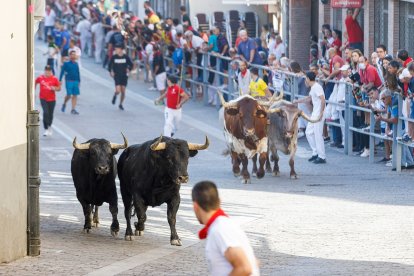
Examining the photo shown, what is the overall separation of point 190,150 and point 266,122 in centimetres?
682

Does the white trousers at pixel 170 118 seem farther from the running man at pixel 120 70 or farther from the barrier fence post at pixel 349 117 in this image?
the running man at pixel 120 70

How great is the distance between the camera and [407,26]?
33.2 metres

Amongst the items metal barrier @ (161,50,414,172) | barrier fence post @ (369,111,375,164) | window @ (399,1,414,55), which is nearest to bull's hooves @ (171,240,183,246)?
metal barrier @ (161,50,414,172)

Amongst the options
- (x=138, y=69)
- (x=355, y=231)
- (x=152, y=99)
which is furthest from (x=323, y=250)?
(x=138, y=69)

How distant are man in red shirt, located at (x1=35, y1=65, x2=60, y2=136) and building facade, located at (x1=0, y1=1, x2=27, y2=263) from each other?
50.5 feet

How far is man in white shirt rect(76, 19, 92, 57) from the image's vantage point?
54844 mm

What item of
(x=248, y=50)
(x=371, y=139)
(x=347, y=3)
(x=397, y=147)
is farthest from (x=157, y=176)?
(x=248, y=50)

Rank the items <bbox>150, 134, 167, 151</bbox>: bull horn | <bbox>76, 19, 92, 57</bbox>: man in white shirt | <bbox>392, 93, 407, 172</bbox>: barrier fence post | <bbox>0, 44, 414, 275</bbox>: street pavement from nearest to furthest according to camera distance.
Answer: <bbox>0, 44, 414, 275</bbox>: street pavement → <bbox>150, 134, 167, 151</bbox>: bull horn → <bbox>392, 93, 407, 172</bbox>: barrier fence post → <bbox>76, 19, 92, 57</bbox>: man in white shirt

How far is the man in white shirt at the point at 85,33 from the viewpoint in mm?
54844

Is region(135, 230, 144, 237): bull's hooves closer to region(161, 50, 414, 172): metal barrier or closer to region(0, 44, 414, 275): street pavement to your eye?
region(0, 44, 414, 275): street pavement

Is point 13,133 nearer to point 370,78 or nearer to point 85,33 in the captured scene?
point 370,78

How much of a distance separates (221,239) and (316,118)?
1765 cm

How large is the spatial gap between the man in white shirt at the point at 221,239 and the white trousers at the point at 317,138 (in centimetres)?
1756

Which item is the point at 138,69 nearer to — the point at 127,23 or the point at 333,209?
the point at 127,23
